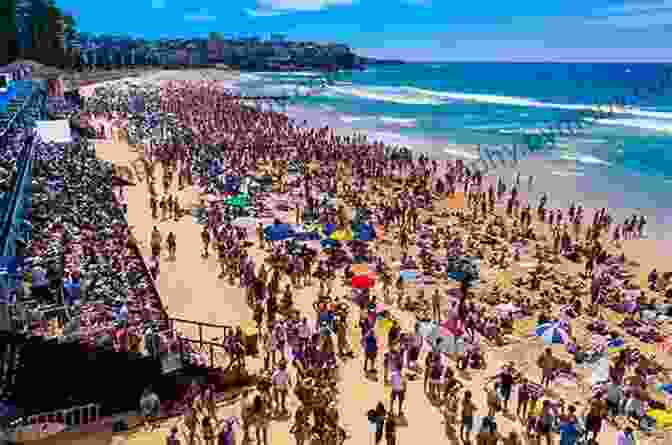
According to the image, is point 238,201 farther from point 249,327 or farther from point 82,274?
point 249,327

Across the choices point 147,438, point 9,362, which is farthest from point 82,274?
point 147,438

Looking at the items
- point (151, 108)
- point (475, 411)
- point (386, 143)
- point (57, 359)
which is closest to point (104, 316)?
point (57, 359)

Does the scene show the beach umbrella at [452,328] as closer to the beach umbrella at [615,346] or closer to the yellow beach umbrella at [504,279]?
the beach umbrella at [615,346]

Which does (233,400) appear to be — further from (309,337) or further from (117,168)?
(117,168)

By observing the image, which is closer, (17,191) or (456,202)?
(17,191)

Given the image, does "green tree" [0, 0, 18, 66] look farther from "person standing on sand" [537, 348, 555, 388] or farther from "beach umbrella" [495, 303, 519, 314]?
"person standing on sand" [537, 348, 555, 388]

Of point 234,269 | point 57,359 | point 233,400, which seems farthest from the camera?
point 234,269

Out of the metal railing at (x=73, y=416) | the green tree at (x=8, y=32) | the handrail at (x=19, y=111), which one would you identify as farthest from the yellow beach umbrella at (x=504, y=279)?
the green tree at (x=8, y=32)
